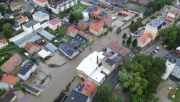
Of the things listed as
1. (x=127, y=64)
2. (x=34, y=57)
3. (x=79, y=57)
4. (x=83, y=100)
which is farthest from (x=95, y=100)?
(x=34, y=57)

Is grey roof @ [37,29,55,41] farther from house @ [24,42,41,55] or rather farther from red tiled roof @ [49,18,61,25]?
house @ [24,42,41,55]

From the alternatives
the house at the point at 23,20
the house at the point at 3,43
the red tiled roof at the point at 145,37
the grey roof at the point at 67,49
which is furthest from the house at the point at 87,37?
the house at the point at 3,43

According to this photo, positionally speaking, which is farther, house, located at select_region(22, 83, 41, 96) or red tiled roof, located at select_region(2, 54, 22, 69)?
red tiled roof, located at select_region(2, 54, 22, 69)

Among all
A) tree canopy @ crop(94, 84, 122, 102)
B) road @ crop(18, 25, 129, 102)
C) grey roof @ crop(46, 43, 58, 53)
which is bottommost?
road @ crop(18, 25, 129, 102)

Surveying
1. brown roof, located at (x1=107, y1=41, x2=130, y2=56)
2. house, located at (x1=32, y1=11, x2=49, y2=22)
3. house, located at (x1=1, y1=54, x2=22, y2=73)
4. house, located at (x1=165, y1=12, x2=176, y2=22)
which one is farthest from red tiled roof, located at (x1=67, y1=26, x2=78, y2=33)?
house, located at (x1=165, y1=12, x2=176, y2=22)

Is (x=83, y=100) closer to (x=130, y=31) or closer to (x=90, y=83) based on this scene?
(x=90, y=83)

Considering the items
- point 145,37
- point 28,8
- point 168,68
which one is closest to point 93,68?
point 168,68
